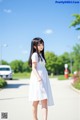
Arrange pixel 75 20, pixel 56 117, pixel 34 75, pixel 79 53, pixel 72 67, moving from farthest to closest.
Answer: pixel 72 67, pixel 79 53, pixel 75 20, pixel 56 117, pixel 34 75

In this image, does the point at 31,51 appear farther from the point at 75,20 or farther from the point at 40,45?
the point at 75,20

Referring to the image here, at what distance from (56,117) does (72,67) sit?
142 feet

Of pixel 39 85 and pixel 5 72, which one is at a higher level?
pixel 5 72

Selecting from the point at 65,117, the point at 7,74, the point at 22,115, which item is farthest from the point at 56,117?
the point at 7,74

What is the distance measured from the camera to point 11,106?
9.98 metres

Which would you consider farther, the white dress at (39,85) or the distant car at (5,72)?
the distant car at (5,72)

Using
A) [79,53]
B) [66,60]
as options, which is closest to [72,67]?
[66,60]

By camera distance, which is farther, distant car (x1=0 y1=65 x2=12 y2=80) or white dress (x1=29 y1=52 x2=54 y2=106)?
distant car (x1=0 y1=65 x2=12 y2=80)

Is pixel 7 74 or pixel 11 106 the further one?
pixel 7 74

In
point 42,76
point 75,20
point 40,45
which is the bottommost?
point 42,76

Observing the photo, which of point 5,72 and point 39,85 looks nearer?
point 39,85

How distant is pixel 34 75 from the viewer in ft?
21.9

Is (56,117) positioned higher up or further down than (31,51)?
further down

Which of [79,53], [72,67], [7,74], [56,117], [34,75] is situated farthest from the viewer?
[72,67]
